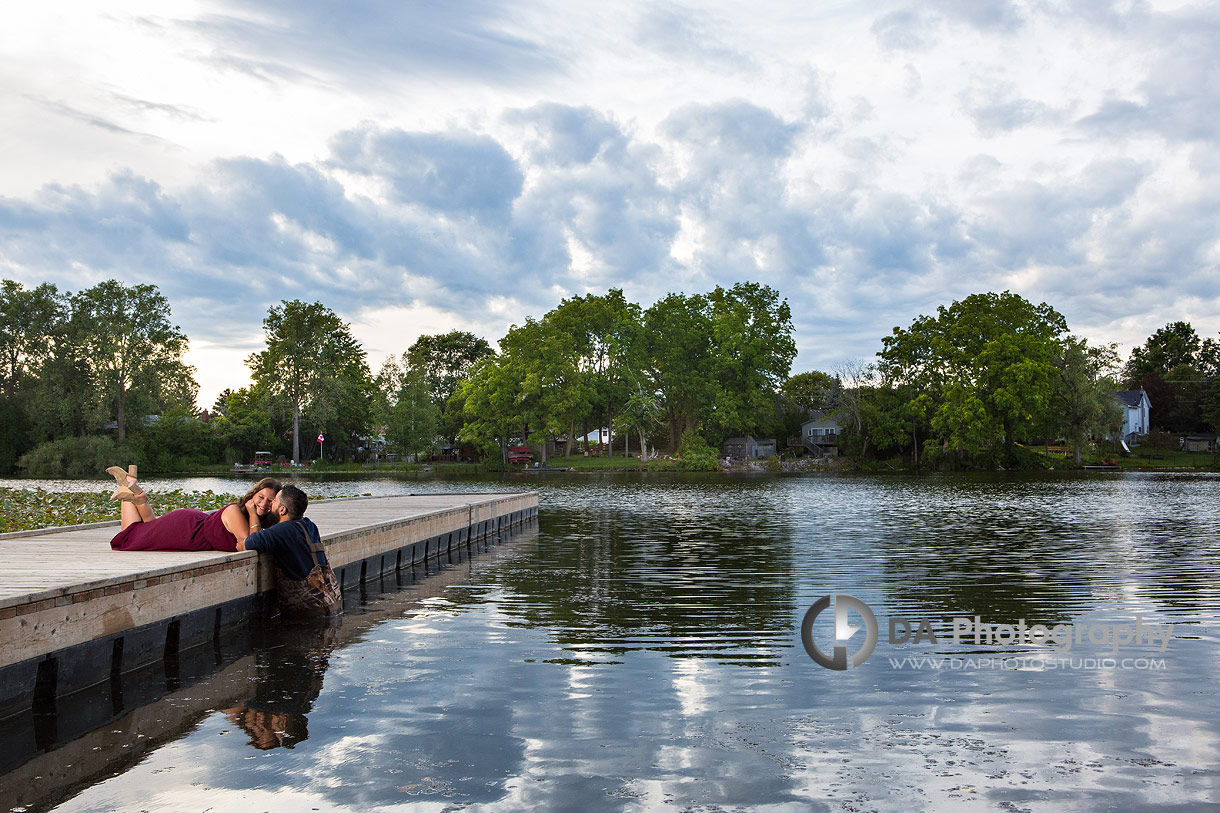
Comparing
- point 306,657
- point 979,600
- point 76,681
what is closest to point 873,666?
point 979,600

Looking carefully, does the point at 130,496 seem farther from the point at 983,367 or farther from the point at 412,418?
the point at 412,418

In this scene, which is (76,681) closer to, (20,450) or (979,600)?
(979,600)

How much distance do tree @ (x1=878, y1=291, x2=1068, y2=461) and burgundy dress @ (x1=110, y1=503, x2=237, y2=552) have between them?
75.9m

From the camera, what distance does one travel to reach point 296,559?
11.5 meters

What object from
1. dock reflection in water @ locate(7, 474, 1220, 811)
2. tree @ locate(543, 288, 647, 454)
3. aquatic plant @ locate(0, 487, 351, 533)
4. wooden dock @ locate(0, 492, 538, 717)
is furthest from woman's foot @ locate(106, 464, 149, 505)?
tree @ locate(543, 288, 647, 454)

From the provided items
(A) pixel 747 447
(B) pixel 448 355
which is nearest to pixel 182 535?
(A) pixel 747 447

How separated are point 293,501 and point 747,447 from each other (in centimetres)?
9391

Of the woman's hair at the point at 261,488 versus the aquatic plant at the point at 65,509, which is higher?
the woman's hair at the point at 261,488

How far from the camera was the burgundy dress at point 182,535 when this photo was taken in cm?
1082

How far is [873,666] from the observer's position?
29.5ft

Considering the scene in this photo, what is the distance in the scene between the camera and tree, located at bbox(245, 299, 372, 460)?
8856 cm

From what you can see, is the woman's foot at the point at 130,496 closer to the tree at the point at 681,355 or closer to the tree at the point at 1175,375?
the tree at the point at 681,355

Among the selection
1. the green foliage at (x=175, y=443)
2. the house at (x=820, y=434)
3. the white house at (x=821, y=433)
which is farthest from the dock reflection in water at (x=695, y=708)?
the white house at (x=821, y=433)

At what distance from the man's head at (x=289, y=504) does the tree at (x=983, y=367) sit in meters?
75.0
